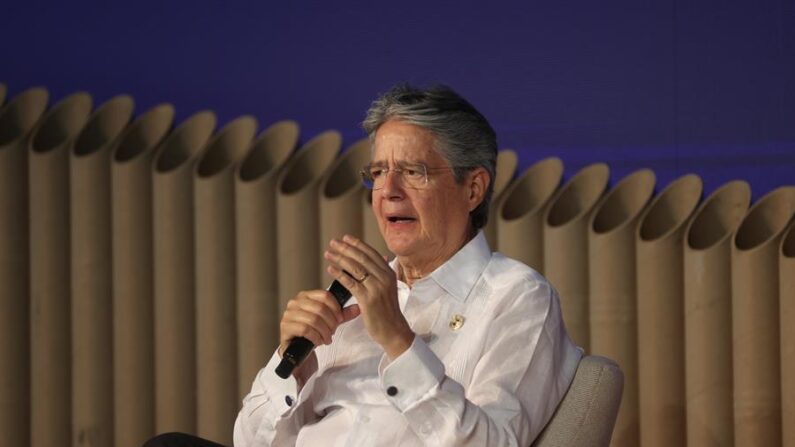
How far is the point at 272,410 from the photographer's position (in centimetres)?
211

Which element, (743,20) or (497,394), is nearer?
(497,394)

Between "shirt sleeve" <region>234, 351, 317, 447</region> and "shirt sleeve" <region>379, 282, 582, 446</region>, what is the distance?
233 mm

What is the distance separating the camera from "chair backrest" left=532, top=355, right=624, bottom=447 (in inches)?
77.2

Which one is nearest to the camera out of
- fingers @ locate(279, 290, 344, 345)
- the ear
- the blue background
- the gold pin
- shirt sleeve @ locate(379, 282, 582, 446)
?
shirt sleeve @ locate(379, 282, 582, 446)

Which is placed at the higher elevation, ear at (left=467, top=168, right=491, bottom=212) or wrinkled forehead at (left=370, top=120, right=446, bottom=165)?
wrinkled forehead at (left=370, top=120, right=446, bottom=165)

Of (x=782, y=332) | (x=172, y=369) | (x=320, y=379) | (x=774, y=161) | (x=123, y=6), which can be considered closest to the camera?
(x=320, y=379)

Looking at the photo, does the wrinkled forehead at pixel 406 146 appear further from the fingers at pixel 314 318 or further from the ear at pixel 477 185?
the fingers at pixel 314 318

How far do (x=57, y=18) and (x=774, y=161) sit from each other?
7.00 ft

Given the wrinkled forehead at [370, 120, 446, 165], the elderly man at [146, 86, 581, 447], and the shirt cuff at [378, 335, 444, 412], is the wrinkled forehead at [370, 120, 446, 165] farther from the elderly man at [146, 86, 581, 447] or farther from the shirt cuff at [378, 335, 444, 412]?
the shirt cuff at [378, 335, 444, 412]

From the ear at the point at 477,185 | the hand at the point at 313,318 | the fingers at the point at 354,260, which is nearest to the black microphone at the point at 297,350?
the hand at the point at 313,318

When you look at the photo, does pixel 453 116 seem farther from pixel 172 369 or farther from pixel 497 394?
pixel 172 369

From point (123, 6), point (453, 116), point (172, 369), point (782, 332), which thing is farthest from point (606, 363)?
point (123, 6)

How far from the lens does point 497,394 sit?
6.22ft

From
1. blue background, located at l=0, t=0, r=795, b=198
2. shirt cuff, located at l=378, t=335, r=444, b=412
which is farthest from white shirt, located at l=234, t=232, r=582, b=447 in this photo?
blue background, located at l=0, t=0, r=795, b=198
